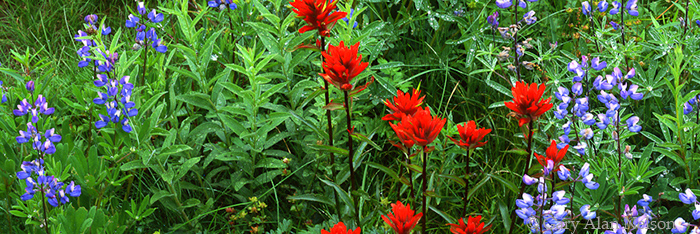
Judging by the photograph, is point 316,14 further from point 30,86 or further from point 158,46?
point 30,86

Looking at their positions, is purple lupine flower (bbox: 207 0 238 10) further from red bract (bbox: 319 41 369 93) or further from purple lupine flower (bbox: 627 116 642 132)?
purple lupine flower (bbox: 627 116 642 132)

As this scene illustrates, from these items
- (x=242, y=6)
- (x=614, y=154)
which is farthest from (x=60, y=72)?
(x=614, y=154)

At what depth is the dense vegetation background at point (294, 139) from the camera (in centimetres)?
187

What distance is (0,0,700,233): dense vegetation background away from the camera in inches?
73.7

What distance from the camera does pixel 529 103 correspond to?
4.74 feet

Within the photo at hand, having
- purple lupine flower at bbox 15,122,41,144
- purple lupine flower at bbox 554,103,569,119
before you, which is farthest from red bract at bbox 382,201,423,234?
purple lupine flower at bbox 15,122,41,144

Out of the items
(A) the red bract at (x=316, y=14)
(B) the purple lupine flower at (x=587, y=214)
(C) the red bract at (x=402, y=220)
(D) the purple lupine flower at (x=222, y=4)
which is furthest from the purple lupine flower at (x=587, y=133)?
(D) the purple lupine flower at (x=222, y=4)

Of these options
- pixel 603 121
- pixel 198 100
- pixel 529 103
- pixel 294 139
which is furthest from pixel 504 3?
pixel 198 100

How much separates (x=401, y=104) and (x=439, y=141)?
0.62 meters

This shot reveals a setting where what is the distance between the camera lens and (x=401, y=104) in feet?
5.13

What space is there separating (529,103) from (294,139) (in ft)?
4.03

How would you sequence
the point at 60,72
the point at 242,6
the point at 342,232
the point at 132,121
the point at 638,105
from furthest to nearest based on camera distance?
the point at 60,72 < the point at 242,6 < the point at 638,105 < the point at 132,121 < the point at 342,232

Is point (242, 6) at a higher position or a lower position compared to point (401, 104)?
higher

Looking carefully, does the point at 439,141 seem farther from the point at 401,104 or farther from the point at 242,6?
the point at 242,6
